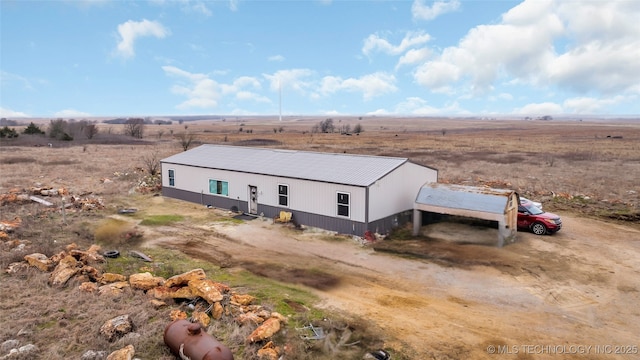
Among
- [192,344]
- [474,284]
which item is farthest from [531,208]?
[192,344]

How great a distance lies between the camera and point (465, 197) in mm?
21641

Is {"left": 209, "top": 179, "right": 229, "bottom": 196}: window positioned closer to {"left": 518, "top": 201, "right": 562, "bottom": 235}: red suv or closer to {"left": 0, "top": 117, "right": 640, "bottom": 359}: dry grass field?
{"left": 0, "top": 117, "right": 640, "bottom": 359}: dry grass field

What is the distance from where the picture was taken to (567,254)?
19609 millimetres

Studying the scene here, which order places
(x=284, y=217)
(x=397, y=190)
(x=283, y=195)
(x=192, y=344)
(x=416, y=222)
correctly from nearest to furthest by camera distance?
(x=192, y=344) < (x=416, y=222) < (x=397, y=190) < (x=284, y=217) < (x=283, y=195)

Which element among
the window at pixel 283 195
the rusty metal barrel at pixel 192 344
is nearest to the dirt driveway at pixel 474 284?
the window at pixel 283 195

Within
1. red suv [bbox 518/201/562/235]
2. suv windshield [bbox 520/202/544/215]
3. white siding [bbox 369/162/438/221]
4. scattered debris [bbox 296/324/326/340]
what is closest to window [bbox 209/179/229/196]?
white siding [bbox 369/162/438/221]

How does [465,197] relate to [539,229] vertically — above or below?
above

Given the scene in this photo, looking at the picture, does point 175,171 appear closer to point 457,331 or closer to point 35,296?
point 35,296

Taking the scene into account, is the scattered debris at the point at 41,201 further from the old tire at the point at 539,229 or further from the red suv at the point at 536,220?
the old tire at the point at 539,229

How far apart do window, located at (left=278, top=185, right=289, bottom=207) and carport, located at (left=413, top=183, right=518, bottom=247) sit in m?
7.44

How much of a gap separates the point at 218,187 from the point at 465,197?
1628 cm

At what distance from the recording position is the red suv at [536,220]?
22.5 meters

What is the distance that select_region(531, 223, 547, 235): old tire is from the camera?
74.3 ft

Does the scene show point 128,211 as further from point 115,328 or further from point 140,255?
point 115,328
